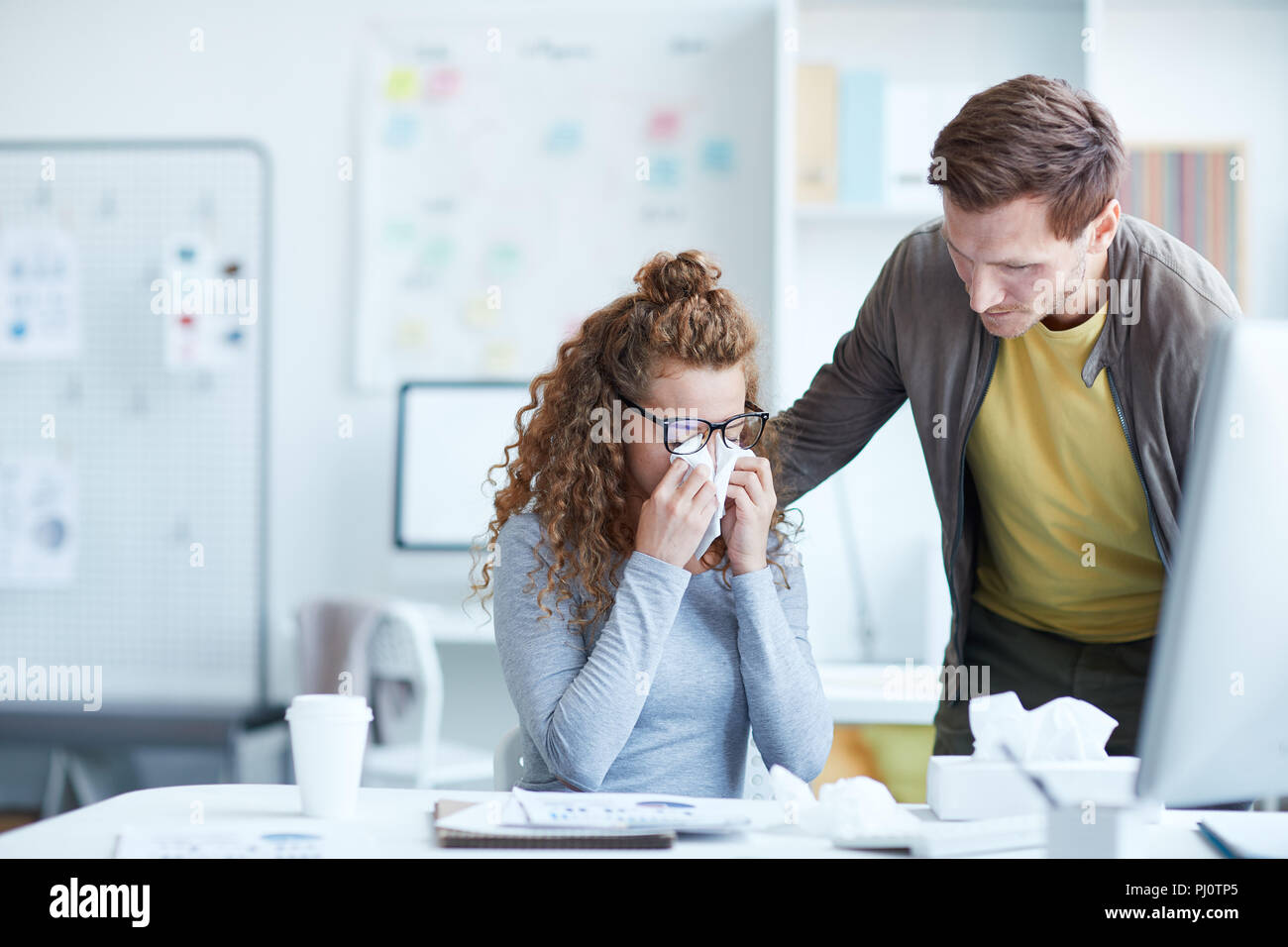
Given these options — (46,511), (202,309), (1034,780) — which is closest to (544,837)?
(1034,780)

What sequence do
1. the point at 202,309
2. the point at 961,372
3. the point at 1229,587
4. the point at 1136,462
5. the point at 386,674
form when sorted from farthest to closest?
the point at 202,309 → the point at 386,674 → the point at 961,372 → the point at 1136,462 → the point at 1229,587

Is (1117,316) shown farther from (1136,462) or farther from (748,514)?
(748,514)

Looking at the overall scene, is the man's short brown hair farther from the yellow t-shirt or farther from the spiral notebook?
the spiral notebook

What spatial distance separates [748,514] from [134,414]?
232 cm

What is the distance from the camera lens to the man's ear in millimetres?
1264

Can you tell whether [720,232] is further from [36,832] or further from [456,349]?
[36,832]

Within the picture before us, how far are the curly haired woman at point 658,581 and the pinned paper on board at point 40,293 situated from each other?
2.21 m

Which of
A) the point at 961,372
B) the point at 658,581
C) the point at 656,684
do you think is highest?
the point at 961,372

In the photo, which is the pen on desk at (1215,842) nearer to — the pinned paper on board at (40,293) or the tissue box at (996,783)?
the tissue box at (996,783)

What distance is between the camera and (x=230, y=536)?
3043mm

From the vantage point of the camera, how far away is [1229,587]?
2.27 feet

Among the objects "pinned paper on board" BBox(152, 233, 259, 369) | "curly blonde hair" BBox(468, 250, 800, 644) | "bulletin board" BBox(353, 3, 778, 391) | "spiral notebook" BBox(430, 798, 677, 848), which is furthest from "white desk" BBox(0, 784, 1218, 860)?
"pinned paper on board" BBox(152, 233, 259, 369)

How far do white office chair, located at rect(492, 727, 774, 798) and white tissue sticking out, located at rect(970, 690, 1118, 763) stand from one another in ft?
1.08
